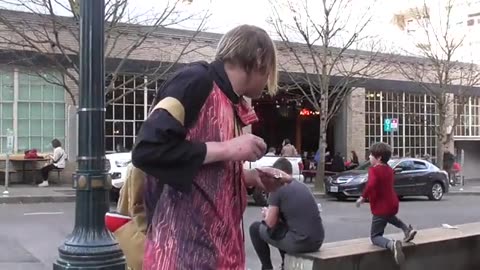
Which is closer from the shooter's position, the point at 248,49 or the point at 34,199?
the point at 248,49

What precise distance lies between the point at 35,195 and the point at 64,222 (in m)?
5.00

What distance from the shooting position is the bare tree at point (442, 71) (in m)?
30.0

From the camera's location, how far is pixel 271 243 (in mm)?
7137

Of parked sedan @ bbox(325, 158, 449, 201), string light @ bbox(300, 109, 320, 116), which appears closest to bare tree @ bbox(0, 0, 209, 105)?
parked sedan @ bbox(325, 158, 449, 201)

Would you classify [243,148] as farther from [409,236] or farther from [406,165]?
[406,165]

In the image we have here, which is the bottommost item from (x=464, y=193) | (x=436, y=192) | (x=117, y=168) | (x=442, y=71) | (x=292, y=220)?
(x=464, y=193)

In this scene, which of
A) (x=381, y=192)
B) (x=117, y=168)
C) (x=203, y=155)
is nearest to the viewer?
(x=203, y=155)

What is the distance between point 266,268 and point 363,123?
74.0 feet

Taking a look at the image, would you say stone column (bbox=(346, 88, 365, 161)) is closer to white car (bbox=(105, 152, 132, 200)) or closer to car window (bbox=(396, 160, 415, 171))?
car window (bbox=(396, 160, 415, 171))

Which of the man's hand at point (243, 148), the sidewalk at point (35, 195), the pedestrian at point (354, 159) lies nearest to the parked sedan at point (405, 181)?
the pedestrian at point (354, 159)

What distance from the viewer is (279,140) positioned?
35.5 m

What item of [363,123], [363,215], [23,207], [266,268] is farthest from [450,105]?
[266,268]

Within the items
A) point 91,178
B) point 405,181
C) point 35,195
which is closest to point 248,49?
point 91,178

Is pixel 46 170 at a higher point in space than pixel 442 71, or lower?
lower
